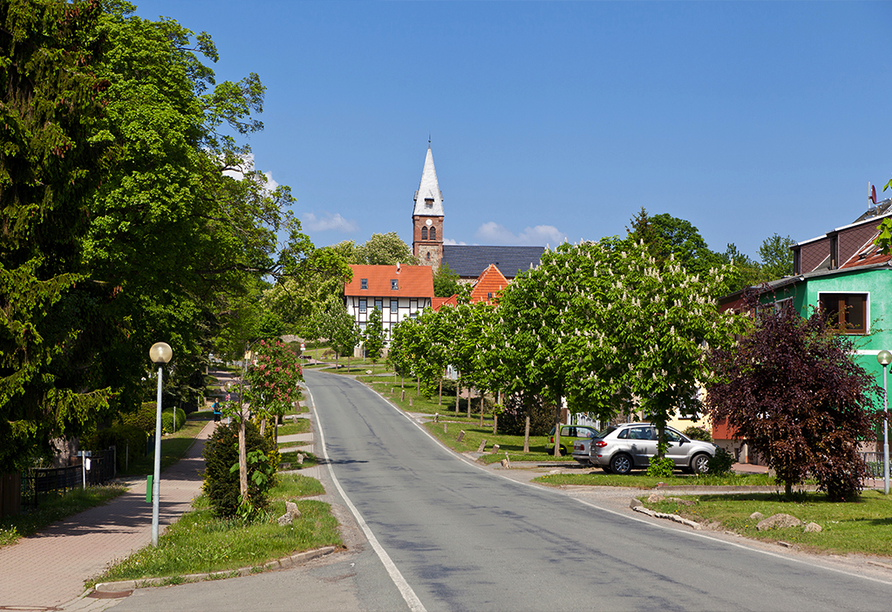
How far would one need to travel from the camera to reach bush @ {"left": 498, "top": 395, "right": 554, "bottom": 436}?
50.2 m

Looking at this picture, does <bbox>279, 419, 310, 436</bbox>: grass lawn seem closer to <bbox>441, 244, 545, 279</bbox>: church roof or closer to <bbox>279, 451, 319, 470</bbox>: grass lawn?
<bbox>279, 451, 319, 470</bbox>: grass lawn

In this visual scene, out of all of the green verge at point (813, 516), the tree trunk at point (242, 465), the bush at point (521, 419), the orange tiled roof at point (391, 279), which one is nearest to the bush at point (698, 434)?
the green verge at point (813, 516)

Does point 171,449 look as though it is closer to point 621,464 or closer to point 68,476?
point 68,476

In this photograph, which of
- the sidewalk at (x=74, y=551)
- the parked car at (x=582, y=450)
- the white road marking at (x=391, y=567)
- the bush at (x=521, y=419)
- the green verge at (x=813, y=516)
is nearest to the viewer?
the white road marking at (x=391, y=567)

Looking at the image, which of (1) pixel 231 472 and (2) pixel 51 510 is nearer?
(1) pixel 231 472

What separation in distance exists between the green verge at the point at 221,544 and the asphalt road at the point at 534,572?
64cm

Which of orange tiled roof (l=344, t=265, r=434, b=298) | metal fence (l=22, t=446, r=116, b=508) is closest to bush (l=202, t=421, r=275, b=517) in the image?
metal fence (l=22, t=446, r=116, b=508)

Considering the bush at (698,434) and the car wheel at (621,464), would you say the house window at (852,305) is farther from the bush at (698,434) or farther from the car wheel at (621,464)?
the car wheel at (621,464)

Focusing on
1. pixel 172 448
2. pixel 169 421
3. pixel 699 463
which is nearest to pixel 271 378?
pixel 699 463

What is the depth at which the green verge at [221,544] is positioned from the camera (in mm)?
11102

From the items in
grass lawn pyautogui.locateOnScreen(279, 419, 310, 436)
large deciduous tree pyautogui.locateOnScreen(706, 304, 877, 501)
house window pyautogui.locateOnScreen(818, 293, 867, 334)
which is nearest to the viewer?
large deciduous tree pyautogui.locateOnScreen(706, 304, 877, 501)

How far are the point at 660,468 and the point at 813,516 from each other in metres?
9.88

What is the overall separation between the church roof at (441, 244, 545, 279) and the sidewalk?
12745 centimetres

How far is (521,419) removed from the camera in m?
50.6
